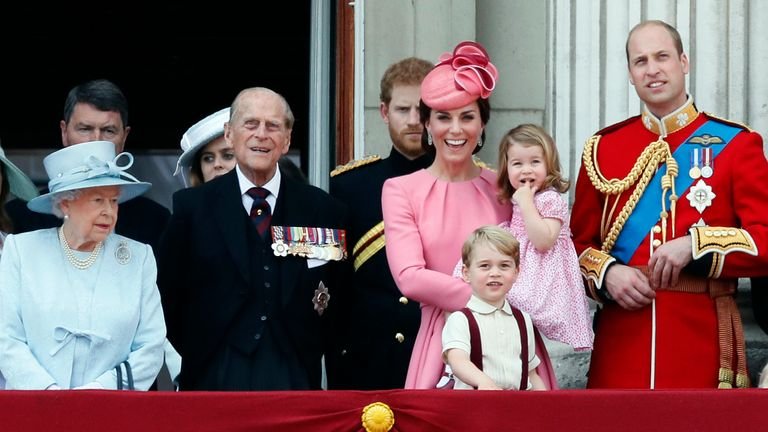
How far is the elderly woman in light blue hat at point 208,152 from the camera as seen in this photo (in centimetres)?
690

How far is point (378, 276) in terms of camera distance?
6402 millimetres

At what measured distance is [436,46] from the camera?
768 centimetres

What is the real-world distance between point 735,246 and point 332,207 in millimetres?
1316

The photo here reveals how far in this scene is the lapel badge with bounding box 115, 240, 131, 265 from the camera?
238 inches

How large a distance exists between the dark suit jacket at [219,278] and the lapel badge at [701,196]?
3.87 ft

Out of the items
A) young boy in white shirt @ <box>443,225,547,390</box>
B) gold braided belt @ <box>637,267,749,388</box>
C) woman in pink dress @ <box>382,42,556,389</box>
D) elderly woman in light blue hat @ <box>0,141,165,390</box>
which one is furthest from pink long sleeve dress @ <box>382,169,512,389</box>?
elderly woman in light blue hat @ <box>0,141,165,390</box>

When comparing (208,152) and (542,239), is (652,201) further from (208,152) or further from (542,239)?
(208,152)

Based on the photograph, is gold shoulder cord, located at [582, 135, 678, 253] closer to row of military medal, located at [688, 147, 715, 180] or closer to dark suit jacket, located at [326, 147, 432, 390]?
row of military medal, located at [688, 147, 715, 180]

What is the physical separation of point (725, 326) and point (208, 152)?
6.40 ft

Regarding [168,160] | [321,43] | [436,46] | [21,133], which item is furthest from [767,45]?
[21,133]

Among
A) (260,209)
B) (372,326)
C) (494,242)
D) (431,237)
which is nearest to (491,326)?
(494,242)

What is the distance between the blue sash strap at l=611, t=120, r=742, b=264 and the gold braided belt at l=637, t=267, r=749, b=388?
0.11m

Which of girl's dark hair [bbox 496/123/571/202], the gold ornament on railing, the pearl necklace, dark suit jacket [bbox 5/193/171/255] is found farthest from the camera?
dark suit jacket [bbox 5/193/171/255]

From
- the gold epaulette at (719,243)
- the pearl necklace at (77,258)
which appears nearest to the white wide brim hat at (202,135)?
the pearl necklace at (77,258)
